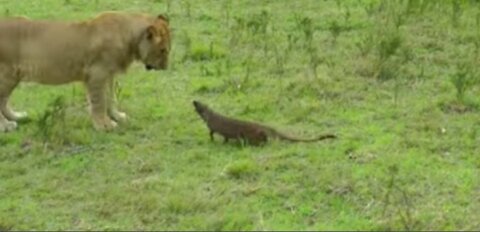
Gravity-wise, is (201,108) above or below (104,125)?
above

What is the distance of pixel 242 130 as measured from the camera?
625 cm

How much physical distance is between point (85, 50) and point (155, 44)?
0.44 m

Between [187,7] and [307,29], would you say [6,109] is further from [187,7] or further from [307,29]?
[187,7]

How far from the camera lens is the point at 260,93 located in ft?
24.3

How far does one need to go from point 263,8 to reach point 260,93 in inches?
97.0

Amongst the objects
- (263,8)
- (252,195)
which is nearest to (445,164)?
(252,195)

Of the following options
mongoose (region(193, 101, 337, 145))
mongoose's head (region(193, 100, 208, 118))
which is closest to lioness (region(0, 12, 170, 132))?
mongoose's head (region(193, 100, 208, 118))

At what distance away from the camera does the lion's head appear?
668cm

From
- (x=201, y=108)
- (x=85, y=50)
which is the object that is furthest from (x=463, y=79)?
(x=85, y=50)

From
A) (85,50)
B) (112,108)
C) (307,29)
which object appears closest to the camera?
(85,50)

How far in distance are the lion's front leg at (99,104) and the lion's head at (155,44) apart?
0.30 meters

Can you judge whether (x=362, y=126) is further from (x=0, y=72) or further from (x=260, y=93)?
(x=0, y=72)

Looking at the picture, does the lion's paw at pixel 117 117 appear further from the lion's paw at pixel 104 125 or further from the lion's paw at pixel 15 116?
the lion's paw at pixel 15 116

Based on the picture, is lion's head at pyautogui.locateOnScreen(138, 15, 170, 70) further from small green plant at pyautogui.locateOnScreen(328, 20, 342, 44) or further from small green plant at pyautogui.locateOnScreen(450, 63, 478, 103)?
small green plant at pyautogui.locateOnScreen(328, 20, 342, 44)
